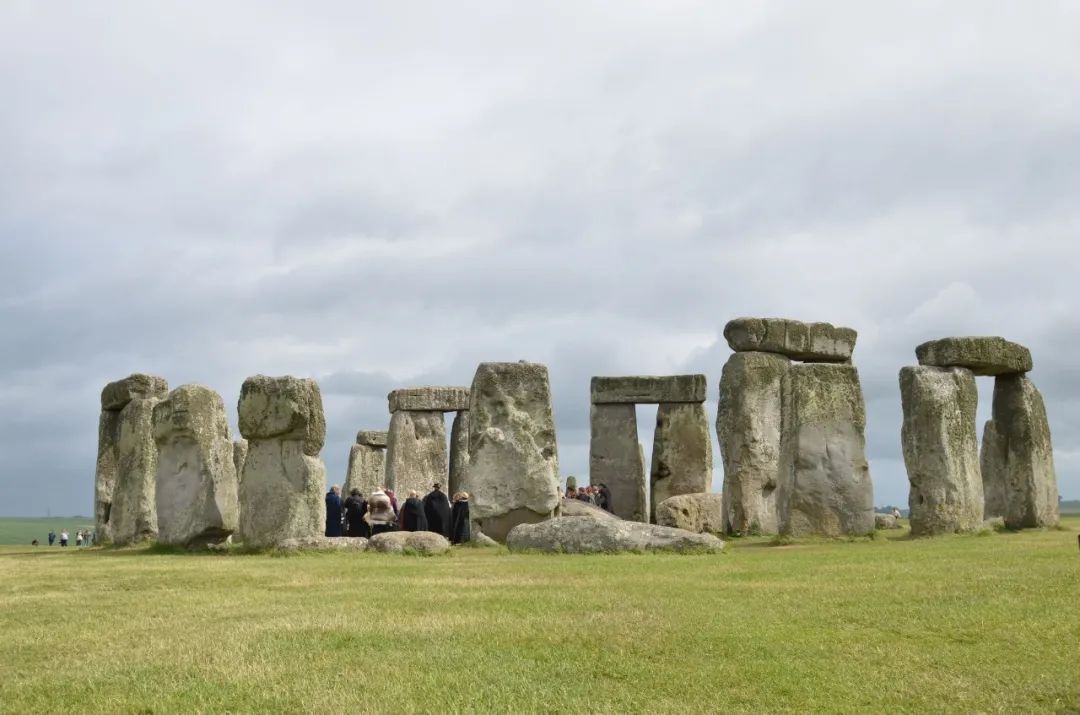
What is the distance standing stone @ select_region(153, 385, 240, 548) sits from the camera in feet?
58.1

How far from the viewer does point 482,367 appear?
18391mm

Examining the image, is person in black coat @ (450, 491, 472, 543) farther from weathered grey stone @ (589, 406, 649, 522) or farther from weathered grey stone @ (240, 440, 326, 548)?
weathered grey stone @ (589, 406, 649, 522)

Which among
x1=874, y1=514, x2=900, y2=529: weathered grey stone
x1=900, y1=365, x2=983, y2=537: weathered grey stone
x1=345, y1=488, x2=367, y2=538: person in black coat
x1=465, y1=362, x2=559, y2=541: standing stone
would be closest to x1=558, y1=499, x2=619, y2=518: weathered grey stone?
x1=465, y1=362, x2=559, y2=541: standing stone

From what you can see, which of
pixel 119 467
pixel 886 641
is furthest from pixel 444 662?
pixel 119 467

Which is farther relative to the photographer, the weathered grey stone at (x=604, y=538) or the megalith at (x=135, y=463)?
the megalith at (x=135, y=463)

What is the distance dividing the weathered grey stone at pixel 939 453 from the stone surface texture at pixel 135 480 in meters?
12.0

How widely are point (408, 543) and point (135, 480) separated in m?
6.90

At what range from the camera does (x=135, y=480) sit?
2008 cm

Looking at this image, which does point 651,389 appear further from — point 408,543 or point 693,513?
point 408,543

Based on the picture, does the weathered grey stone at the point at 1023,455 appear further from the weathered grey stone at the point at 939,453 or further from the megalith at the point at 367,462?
the megalith at the point at 367,462

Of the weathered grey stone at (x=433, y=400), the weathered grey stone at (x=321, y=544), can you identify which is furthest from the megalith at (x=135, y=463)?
the weathered grey stone at (x=433, y=400)

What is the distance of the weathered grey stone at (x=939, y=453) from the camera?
17.6m

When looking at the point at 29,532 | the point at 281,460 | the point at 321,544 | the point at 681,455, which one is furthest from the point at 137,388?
the point at 29,532

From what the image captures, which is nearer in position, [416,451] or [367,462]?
[416,451]
